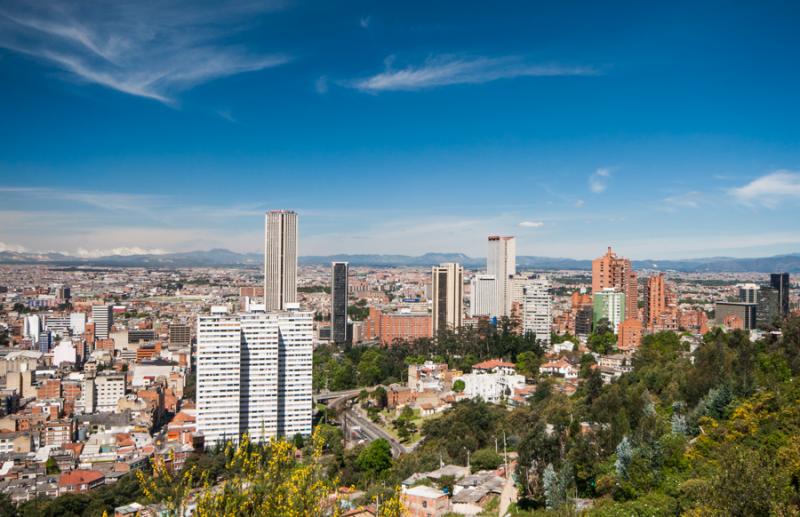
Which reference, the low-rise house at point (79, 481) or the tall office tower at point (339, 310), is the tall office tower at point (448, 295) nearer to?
the tall office tower at point (339, 310)

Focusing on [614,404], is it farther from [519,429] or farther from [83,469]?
[83,469]

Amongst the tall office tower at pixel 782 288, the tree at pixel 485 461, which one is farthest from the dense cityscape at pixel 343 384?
the tall office tower at pixel 782 288

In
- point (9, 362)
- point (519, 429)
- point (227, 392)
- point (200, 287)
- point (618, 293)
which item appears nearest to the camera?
point (519, 429)

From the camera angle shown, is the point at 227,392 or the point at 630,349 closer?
the point at 227,392

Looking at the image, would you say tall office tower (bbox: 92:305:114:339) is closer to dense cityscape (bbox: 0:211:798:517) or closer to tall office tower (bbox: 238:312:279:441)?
dense cityscape (bbox: 0:211:798:517)

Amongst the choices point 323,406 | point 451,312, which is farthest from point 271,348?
point 451,312

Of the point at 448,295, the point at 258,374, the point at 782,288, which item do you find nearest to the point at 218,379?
the point at 258,374

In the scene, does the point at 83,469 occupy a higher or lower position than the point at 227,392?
lower

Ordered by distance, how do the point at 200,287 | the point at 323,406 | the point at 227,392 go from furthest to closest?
1. the point at 200,287
2. the point at 323,406
3. the point at 227,392
